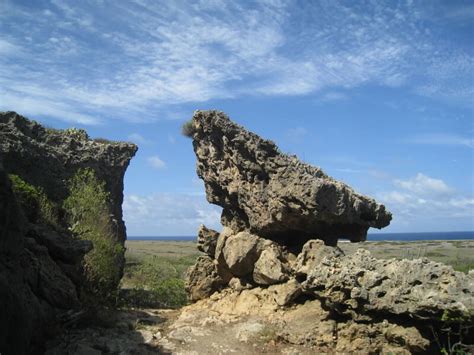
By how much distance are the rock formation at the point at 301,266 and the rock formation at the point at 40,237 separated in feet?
19.1

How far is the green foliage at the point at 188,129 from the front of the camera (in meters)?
23.6

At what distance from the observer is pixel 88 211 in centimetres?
2041

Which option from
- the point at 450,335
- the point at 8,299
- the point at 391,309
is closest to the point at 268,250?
the point at 391,309

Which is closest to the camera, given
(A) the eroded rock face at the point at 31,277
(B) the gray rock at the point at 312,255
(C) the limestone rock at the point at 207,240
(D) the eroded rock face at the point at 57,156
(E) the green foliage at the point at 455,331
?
(A) the eroded rock face at the point at 31,277

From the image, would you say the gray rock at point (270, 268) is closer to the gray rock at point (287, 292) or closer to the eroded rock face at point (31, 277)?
the gray rock at point (287, 292)

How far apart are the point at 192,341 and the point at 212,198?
8512mm

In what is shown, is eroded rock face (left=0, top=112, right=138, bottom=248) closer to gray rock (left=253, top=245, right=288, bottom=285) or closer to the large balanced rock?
the large balanced rock

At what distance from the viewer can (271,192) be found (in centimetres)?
1878

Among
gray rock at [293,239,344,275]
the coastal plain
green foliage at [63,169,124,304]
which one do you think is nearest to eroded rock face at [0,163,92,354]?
green foliage at [63,169,124,304]

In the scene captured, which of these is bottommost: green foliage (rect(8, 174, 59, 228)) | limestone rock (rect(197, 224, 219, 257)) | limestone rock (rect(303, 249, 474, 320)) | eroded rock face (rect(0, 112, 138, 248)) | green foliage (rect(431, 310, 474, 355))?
green foliage (rect(431, 310, 474, 355))

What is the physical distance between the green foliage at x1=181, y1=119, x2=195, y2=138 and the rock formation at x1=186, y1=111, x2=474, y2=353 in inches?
3.6

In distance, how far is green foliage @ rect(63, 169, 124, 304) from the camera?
18.5 m

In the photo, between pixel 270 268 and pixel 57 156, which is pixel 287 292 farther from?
pixel 57 156

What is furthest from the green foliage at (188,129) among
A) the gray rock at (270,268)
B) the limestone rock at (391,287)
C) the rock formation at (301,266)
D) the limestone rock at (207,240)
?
the limestone rock at (391,287)
